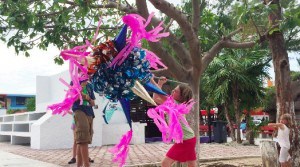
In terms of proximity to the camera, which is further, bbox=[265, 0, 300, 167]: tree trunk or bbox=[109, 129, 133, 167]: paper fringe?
bbox=[265, 0, 300, 167]: tree trunk

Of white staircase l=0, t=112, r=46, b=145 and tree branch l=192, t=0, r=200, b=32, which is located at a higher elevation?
tree branch l=192, t=0, r=200, b=32

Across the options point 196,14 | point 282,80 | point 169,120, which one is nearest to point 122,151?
point 169,120

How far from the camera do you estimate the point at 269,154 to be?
7035 millimetres

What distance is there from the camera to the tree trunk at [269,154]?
22.9ft

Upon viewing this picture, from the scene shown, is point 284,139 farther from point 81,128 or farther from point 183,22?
point 81,128

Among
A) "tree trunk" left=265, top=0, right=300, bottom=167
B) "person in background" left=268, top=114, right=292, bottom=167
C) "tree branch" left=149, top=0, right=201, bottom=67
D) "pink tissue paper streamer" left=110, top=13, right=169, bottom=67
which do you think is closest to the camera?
"pink tissue paper streamer" left=110, top=13, right=169, bottom=67

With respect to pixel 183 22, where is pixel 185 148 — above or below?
below

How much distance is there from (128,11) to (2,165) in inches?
186

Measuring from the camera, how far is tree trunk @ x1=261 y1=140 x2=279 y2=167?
22.9 feet

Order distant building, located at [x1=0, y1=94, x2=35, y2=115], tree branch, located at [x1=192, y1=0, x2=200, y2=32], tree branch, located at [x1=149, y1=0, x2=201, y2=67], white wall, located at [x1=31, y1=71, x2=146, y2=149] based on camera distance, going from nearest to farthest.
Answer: tree branch, located at [x1=149, y1=0, x2=201, y2=67] < tree branch, located at [x1=192, y1=0, x2=200, y2=32] < white wall, located at [x1=31, y1=71, x2=146, y2=149] < distant building, located at [x1=0, y1=94, x2=35, y2=115]

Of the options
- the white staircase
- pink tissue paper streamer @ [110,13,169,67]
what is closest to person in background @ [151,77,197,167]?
pink tissue paper streamer @ [110,13,169,67]

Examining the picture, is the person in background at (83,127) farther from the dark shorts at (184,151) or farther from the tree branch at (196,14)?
the tree branch at (196,14)

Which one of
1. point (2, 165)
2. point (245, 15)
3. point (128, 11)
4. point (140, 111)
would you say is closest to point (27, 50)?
point (128, 11)

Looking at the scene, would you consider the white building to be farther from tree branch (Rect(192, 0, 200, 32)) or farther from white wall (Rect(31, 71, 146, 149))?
tree branch (Rect(192, 0, 200, 32))
